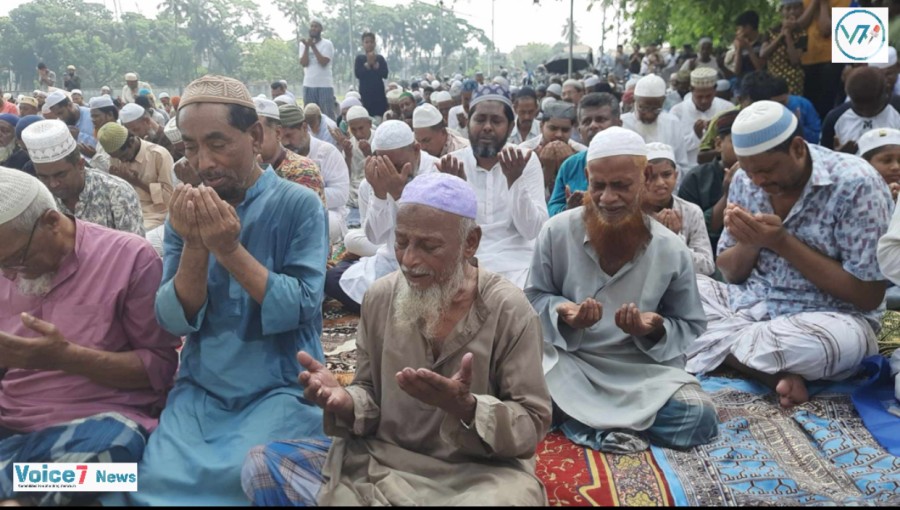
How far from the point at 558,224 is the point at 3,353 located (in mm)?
2328

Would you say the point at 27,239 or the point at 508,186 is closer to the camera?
the point at 27,239

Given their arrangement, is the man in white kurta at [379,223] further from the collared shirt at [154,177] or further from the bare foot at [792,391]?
the bare foot at [792,391]

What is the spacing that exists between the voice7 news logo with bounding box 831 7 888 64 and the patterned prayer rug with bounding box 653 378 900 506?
5.29m

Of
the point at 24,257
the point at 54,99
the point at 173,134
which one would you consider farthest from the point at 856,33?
the point at 54,99

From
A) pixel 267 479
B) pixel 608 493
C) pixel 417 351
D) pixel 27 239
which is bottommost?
pixel 608 493

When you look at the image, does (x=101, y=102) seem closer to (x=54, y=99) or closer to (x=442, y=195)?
(x=54, y=99)

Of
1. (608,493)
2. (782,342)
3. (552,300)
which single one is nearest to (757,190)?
(782,342)

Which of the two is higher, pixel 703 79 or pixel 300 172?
pixel 703 79

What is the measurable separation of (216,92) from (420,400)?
1.38 m

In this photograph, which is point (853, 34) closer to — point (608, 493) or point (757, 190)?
point (757, 190)

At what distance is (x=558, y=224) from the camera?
139 inches

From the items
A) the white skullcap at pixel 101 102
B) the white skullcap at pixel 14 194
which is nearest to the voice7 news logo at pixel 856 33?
the white skullcap at pixel 14 194

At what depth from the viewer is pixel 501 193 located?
5.11 meters

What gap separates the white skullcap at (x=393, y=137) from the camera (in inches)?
209
